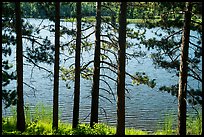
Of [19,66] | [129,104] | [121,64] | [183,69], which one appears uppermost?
[121,64]

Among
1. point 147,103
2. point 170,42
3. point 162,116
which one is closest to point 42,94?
point 147,103

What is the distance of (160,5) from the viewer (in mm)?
11719

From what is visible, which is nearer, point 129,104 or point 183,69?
point 183,69

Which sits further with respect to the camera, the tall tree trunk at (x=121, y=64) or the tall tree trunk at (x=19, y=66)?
the tall tree trunk at (x=19, y=66)

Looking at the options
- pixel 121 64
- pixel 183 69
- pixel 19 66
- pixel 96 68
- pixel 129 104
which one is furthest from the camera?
pixel 129 104

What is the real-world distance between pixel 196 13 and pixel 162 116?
11.6 m

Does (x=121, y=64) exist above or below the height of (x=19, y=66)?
above

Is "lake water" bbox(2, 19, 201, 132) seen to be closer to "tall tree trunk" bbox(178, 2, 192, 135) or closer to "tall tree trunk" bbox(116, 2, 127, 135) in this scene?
"tall tree trunk" bbox(116, 2, 127, 135)

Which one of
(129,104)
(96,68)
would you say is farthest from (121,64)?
(129,104)

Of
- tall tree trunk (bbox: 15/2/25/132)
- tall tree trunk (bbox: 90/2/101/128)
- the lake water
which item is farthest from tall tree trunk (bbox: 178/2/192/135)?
the lake water

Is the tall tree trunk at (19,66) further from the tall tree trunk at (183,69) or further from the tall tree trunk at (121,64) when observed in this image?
the tall tree trunk at (183,69)

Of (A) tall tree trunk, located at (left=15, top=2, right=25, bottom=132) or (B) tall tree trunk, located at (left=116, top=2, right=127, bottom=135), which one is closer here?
(B) tall tree trunk, located at (left=116, top=2, right=127, bottom=135)

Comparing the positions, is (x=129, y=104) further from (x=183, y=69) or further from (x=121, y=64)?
(x=121, y=64)

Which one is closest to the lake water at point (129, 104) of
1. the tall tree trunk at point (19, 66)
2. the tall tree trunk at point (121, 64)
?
the tall tree trunk at point (19, 66)
